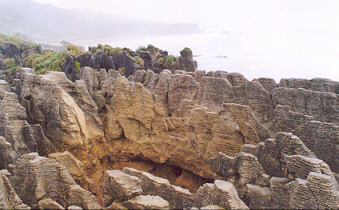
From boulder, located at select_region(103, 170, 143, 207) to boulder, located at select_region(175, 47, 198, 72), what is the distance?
2088 cm

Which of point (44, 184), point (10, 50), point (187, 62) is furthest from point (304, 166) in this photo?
point (10, 50)

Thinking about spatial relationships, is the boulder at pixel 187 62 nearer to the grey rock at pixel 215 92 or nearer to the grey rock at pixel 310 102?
the grey rock at pixel 215 92

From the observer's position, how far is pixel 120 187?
240 inches

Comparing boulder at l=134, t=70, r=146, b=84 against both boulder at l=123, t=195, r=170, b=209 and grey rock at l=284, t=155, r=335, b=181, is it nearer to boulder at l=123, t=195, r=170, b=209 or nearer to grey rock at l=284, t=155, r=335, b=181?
boulder at l=123, t=195, r=170, b=209

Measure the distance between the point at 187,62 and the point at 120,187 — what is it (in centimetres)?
2183

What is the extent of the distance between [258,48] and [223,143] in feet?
40.8

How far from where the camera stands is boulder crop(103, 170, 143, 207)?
6.03 meters

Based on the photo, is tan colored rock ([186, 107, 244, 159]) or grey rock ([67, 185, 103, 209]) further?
tan colored rock ([186, 107, 244, 159])

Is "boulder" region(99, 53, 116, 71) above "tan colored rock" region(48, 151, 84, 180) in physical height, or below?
above

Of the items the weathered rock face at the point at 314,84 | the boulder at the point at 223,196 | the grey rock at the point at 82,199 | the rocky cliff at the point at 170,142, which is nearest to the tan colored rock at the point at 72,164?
the rocky cliff at the point at 170,142

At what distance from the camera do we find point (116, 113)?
10930 millimetres

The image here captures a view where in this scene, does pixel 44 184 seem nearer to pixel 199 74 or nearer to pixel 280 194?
pixel 280 194

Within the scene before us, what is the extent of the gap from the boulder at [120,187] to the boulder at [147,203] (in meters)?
0.13

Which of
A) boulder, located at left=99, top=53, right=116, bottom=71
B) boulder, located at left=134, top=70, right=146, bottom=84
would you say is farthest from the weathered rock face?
boulder, located at left=99, top=53, right=116, bottom=71
